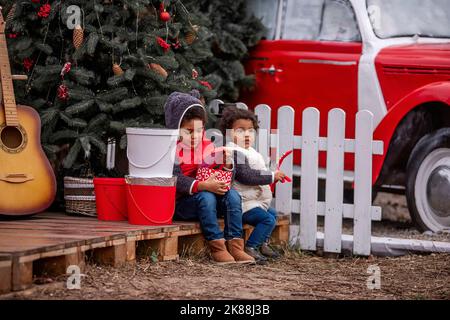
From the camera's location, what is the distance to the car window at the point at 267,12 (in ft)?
28.9

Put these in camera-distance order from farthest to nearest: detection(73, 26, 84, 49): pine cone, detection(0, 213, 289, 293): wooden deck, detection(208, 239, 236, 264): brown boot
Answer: detection(73, 26, 84, 49): pine cone → detection(208, 239, 236, 264): brown boot → detection(0, 213, 289, 293): wooden deck

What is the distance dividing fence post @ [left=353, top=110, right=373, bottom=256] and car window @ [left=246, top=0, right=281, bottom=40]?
6.95 feet

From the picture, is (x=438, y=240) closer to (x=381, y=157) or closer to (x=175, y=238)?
(x=381, y=157)

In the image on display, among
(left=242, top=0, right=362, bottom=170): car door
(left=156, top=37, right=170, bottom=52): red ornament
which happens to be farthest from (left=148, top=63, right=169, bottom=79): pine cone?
(left=242, top=0, right=362, bottom=170): car door

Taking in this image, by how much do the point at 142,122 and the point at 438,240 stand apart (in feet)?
7.78

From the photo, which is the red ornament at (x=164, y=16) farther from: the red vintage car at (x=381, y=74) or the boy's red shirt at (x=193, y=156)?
the red vintage car at (x=381, y=74)

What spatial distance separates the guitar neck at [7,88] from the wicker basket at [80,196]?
615 millimetres

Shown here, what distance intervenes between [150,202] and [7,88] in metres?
1.33

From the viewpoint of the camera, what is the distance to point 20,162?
6.31 m

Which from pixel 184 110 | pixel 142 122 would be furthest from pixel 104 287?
pixel 142 122

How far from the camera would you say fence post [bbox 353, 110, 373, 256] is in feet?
22.7

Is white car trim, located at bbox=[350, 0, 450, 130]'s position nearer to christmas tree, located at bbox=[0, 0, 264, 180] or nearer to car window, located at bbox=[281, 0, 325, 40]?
car window, located at bbox=[281, 0, 325, 40]

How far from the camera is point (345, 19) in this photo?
8289 millimetres

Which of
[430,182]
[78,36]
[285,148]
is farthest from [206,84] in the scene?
[430,182]
